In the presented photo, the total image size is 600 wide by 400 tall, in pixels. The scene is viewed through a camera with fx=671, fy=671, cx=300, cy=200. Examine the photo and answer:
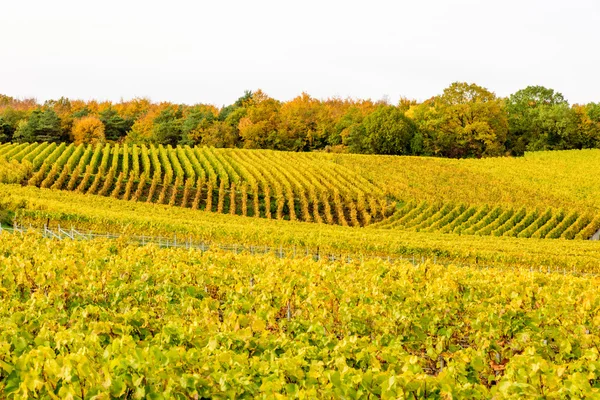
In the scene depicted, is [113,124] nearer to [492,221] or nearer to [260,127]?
[260,127]

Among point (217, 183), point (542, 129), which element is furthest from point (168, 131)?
point (542, 129)

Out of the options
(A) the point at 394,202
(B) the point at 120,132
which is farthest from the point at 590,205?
(B) the point at 120,132

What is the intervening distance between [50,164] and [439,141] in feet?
158

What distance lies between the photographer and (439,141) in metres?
85.1

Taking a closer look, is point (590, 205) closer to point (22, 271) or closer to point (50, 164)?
point (50, 164)

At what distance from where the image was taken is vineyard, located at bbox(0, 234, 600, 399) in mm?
5156

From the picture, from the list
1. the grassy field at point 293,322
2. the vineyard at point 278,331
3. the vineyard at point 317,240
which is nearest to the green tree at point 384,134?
the vineyard at point 317,240

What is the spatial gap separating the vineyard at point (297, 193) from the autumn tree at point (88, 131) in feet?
83.9

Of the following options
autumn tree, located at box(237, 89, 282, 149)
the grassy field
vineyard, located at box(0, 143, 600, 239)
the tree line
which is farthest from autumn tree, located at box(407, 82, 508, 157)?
the grassy field

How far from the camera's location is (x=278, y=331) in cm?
926

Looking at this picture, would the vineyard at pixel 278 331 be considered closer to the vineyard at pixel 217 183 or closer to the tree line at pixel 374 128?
the vineyard at pixel 217 183

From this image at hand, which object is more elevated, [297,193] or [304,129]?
[304,129]

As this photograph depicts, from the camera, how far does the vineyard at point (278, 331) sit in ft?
16.9

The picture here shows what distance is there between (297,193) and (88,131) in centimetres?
4797
